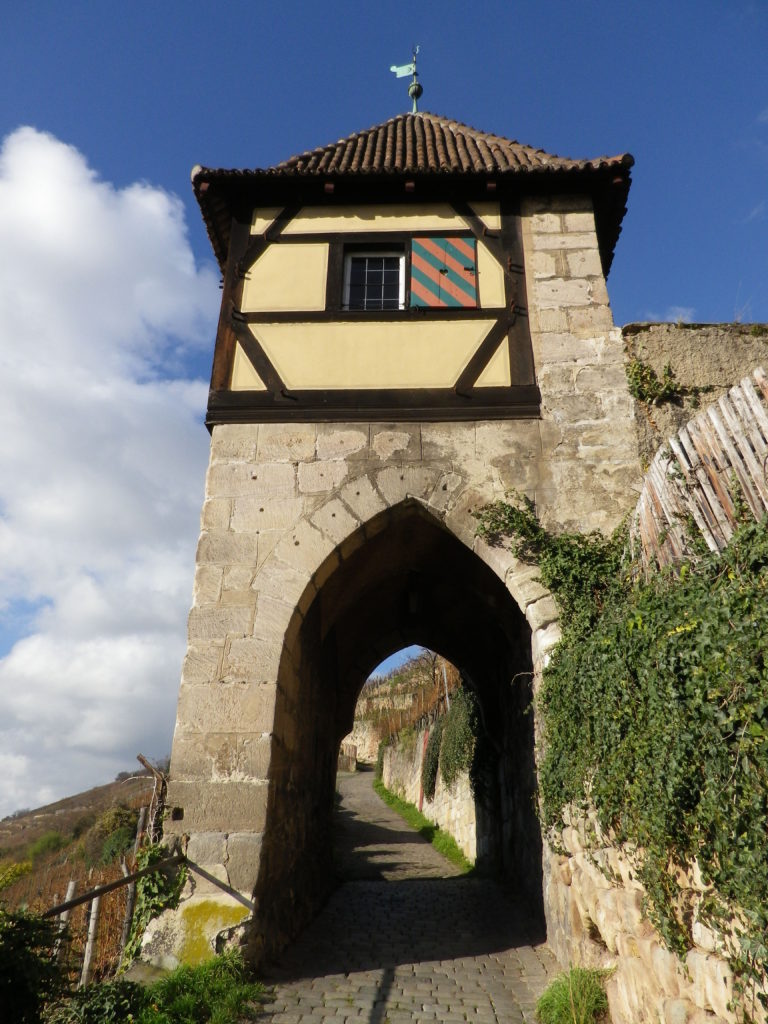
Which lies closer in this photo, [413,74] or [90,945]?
[90,945]

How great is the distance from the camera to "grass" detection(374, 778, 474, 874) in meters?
11.2

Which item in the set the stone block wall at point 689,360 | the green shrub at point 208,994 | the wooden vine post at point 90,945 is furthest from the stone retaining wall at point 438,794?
the stone block wall at point 689,360

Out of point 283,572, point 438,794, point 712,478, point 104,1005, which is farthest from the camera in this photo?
point 438,794

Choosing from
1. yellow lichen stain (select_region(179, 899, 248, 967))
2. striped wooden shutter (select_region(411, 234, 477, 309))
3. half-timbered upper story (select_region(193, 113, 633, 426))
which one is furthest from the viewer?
striped wooden shutter (select_region(411, 234, 477, 309))

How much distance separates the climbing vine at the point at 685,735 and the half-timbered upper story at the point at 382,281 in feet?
8.42

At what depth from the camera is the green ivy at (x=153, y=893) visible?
4434 mm

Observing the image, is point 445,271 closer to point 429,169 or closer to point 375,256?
point 375,256

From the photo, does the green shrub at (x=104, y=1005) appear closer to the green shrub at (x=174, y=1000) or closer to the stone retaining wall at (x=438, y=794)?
the green shrub at (x=174, y=1000)

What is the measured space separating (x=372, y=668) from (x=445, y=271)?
527cm

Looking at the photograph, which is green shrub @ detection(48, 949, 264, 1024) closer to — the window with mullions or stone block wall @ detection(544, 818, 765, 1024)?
stone block wall @ detection(544, 818, 765, 1024)

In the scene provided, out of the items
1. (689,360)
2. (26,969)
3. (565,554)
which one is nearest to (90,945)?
(26,969)

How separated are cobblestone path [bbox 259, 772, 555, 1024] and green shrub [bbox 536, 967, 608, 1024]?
199 mm

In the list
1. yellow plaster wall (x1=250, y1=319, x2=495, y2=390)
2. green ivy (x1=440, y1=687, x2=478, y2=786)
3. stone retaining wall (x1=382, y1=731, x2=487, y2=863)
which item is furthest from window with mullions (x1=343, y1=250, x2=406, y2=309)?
stone retaining wall (x1=382, y1=731, x2=487, y2=863)

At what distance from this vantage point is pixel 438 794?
14156 mm
